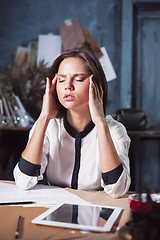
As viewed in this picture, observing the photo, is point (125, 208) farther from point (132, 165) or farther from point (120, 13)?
point (120, 13)

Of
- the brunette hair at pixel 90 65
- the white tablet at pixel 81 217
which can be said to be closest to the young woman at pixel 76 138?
the brunette hair at pixel 90 65

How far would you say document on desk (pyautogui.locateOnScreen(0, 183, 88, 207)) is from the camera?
1096mm

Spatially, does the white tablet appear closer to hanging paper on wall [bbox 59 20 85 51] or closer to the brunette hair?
the brunette hair

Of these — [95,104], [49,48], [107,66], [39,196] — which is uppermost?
[49,48]

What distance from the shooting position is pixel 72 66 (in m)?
1.46

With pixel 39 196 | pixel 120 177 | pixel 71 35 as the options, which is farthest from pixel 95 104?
pixel 71 35

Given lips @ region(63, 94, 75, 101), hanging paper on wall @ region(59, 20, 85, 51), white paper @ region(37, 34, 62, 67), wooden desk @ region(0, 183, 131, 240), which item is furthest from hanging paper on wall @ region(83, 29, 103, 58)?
wooden desk @ region(0, 183, 131, 240)

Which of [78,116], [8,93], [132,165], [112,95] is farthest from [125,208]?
[112,95]

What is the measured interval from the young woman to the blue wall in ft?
5.29

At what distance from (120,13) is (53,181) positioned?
2.17m

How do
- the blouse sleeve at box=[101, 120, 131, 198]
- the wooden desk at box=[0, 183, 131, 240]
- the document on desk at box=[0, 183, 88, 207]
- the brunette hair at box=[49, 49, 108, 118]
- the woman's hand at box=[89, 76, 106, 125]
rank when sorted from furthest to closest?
the brunette hair at box=[49, 49, 108, 118], the woman's hand at box=[89, 76, 106, 125], the blouse sleeve at box=[101, 120, 131, 198], the document on desk at box=[0, 183, 88, 207], the wooden desk at box=[0, 183, 131, 240]

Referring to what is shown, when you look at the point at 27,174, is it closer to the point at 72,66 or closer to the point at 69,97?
the point at 69,97

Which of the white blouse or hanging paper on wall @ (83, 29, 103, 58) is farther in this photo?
hanging paper on wall @ (83, 29, 103, 58)

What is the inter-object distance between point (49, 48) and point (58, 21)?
11.6 inches
